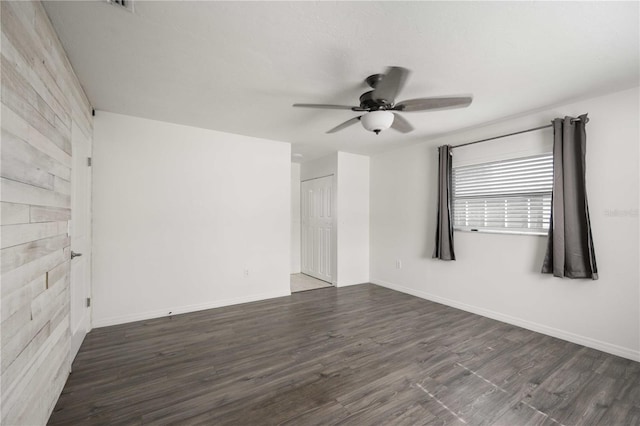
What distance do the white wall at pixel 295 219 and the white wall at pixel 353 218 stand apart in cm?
136

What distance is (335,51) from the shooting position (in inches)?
74.3

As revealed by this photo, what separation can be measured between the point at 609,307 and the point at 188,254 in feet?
14.6

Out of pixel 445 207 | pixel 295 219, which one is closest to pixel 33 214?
pixel 445 207

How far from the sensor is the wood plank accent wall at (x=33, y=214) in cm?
118

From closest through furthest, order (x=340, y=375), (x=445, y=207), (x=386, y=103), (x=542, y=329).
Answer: (x=340, y=375) < (x=386, y=103) < (x=542, y=329) < (x=445, y=207)

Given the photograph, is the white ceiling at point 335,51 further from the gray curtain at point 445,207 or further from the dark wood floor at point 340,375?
the dark wood floor at point 340,375

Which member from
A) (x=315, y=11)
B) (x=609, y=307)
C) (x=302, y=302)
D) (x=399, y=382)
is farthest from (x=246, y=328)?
(x=609, y=307)

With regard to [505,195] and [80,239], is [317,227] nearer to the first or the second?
[505,195]

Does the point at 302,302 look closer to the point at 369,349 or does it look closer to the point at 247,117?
the point at 369,349

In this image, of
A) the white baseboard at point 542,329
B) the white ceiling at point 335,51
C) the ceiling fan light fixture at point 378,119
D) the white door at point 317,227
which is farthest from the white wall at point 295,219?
the ceiling fan light fixture at point 378,119

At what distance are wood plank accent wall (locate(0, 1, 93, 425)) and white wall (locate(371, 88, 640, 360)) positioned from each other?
4.07m

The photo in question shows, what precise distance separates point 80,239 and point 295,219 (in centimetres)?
378

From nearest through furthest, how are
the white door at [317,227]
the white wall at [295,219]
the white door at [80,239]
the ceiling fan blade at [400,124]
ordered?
the white door at [80,239], the ceiling fan blade at [400,124], the white door at [317,227], the white wall at [295,219]

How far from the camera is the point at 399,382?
2055 millimetres
